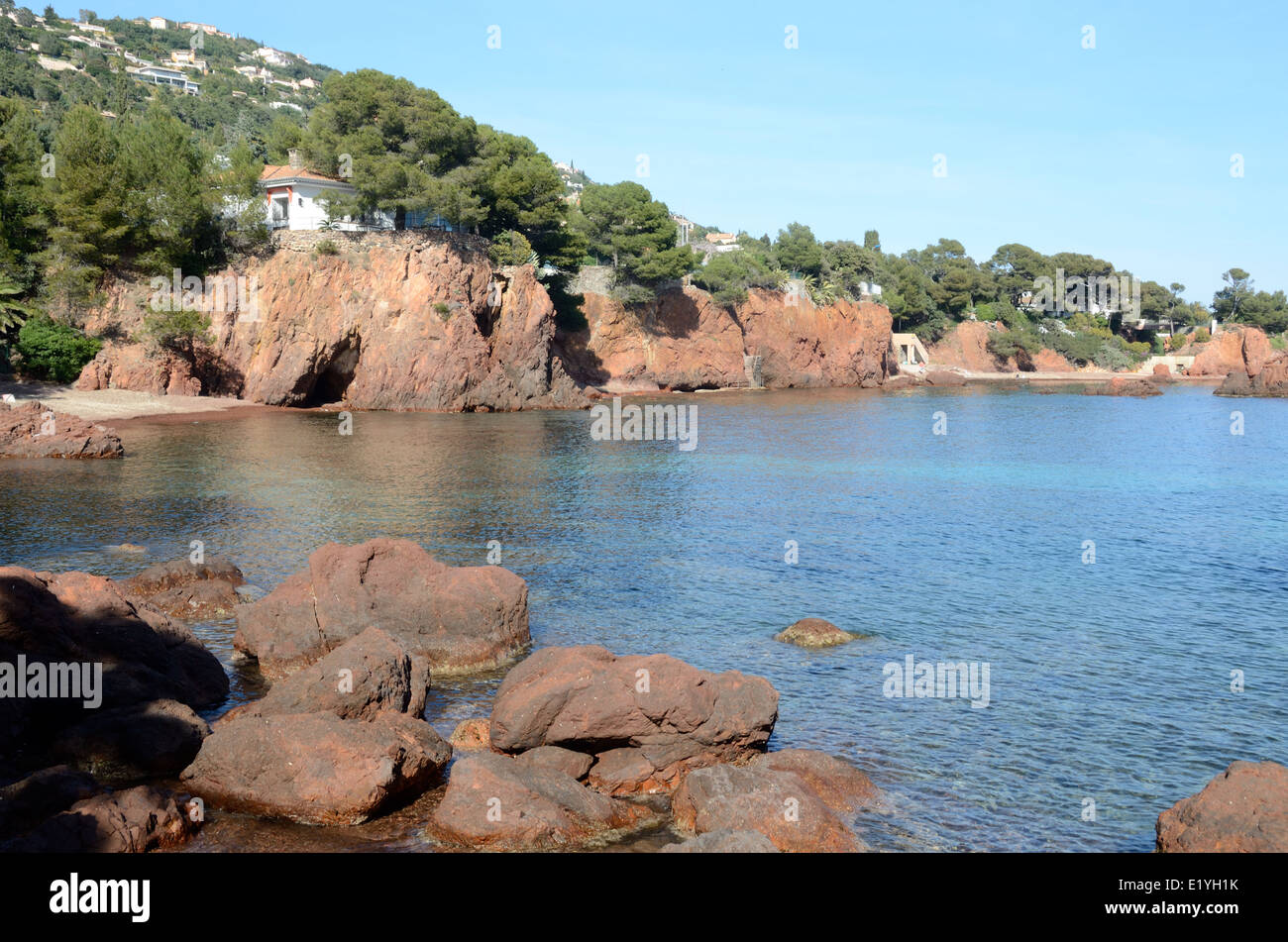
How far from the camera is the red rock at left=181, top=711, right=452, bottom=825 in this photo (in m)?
10.7

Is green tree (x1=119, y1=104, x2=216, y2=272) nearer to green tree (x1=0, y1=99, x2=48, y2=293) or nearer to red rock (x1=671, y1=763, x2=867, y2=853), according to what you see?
green tree (x1=0, y1=99, x2=48, y2=293)

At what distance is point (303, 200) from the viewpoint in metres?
64.2

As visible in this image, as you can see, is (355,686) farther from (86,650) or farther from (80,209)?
(80,209)

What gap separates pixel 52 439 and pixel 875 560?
31842 mm

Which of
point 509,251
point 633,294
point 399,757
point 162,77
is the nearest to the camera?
point 399,757

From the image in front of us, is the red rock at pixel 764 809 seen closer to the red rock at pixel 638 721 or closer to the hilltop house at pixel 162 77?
the red rock at pixel 638 721

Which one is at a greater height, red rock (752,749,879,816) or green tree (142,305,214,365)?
green tree (142,305,214,365)

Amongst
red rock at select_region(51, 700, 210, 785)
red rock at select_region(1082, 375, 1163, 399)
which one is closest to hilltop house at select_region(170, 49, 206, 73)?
red rock at select_region(1082, 375, 1163, 399)

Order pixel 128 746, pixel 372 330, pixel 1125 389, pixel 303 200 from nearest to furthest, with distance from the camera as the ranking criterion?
pixel 128 746 < pixel 372 330 < pixel 303 200 < pixel 1125 389

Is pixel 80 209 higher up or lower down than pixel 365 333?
higher up

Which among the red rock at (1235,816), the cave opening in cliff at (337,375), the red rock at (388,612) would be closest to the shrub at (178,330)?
the cave opening in cliff at (337,375)

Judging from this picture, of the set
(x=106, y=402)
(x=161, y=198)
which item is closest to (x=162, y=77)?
(x=161, y=198)

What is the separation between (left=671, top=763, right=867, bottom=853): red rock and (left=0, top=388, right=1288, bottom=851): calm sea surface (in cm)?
77

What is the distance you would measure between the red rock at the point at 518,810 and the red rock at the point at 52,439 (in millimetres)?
32576
